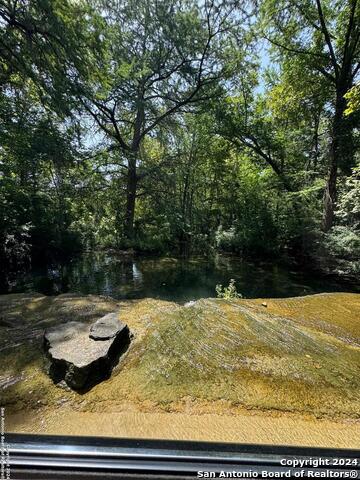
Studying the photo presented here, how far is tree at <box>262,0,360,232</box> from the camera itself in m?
9.62

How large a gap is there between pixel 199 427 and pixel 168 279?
23.7ft

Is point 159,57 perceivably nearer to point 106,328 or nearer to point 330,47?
point 330,47

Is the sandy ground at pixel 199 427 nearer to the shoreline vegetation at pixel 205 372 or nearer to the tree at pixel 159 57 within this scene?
the shoreline vegetation at pixel 205 372

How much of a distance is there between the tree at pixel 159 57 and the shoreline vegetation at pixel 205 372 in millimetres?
9228

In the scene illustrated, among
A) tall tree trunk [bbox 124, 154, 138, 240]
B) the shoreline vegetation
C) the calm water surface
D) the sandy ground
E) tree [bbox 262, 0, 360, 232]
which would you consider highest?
tree [bbox 262, 0, 360, 232]

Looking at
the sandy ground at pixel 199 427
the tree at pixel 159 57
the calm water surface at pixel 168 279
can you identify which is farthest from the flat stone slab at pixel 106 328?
the tree at pixel 159 57

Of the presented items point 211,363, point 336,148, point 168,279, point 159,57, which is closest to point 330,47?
point 336,148

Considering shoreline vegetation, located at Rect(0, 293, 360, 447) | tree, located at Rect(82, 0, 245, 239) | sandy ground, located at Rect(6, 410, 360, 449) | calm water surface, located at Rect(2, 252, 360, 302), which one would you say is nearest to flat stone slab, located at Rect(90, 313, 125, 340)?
shoreline vegetation, located at Rect(0, 293, 360, 447)

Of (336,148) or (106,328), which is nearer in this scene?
(106,328)

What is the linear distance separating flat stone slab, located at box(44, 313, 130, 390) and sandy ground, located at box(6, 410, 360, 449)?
0.28 meters

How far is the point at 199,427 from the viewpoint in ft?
5.44

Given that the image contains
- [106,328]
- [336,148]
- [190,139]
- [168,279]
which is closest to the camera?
[106,328]

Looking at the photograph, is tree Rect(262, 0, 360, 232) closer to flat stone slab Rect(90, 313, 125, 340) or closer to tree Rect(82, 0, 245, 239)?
tree Rect(82, 0, 245, 239)

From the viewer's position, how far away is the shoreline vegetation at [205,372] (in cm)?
178
